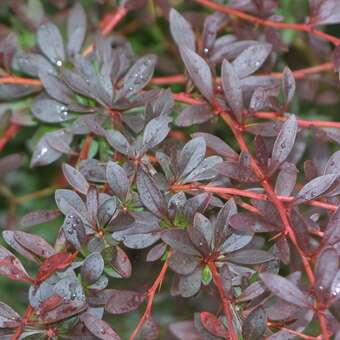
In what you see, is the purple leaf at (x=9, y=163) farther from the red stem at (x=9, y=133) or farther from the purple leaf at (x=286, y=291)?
the purple leaf at (x=286, y=291)

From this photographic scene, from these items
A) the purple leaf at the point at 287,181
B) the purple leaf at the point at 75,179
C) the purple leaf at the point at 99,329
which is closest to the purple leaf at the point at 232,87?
the purple leaf at the point at 287,181

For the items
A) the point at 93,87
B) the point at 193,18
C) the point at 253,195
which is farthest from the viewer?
the point at 193,18

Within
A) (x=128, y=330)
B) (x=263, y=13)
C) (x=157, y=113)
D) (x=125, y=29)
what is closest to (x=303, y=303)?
(x=157, y=113)

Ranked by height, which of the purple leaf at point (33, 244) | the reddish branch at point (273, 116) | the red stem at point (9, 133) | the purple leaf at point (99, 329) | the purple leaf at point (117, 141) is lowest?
the red stem at point (9, 133)

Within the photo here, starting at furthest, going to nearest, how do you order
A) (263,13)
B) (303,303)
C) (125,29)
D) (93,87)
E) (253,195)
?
(125,29) < (263,13) < (93,87) < (253,195) < (303,303)

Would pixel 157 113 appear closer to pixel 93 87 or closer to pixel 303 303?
pixel 93 87

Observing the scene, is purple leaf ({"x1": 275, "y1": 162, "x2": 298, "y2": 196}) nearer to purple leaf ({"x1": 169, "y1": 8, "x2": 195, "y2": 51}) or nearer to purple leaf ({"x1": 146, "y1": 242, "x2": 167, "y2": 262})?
purple leaf ({"x1": 146, "y1": 242, "x2": 167, "y2": 262})

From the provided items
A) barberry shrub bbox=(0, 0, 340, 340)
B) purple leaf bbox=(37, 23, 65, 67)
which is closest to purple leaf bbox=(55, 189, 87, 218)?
barberry shrub bbox=(0, 0, 340, 340)

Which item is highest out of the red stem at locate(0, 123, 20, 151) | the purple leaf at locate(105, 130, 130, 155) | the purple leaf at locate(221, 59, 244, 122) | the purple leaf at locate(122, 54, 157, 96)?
the purple leaf at locate(221, 59, 244, 122)
